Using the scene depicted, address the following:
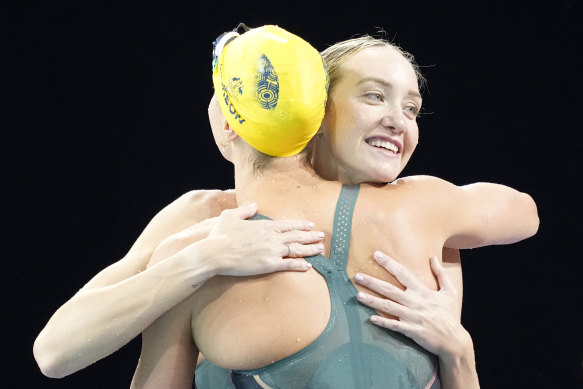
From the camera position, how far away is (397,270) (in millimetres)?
1734

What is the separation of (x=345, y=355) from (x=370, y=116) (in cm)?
58

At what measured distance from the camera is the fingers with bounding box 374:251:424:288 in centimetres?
173

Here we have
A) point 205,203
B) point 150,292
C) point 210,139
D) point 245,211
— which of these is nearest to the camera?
point 150,292

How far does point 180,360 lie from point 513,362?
69.5 inches

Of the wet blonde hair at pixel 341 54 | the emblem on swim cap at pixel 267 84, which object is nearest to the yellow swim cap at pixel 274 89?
the emblem on swim cap at pixel 267 84

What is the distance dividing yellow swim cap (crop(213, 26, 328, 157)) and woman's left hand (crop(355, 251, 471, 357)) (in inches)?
14.0

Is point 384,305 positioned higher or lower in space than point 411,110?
lower

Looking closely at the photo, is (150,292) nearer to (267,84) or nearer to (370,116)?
(267,84)

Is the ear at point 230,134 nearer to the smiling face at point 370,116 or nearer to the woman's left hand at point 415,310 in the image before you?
the smiling face at point 370,116

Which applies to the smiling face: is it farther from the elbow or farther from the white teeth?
the elbow

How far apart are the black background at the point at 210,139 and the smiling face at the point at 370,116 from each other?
50.6 inches

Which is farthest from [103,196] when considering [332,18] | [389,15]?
[389,15]

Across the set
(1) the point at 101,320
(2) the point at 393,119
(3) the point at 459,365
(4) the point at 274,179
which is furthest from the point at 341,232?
(1) the point at 101,320

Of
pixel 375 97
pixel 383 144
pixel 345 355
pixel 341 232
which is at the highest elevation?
pixel 375 97
